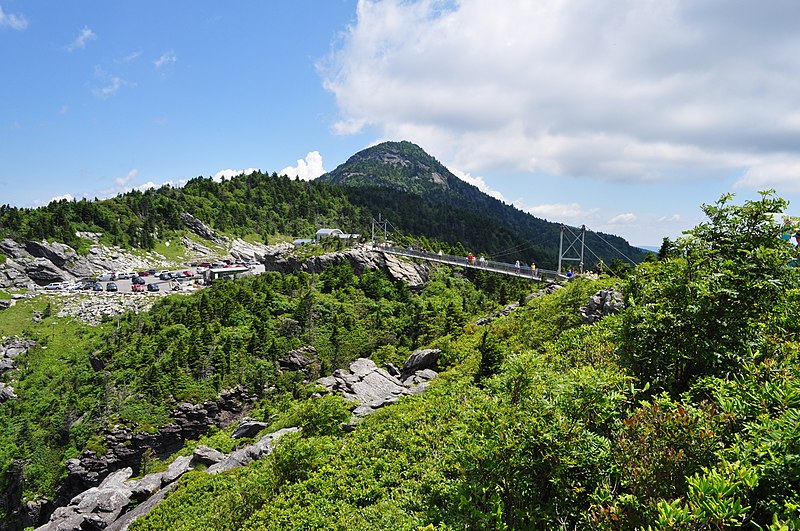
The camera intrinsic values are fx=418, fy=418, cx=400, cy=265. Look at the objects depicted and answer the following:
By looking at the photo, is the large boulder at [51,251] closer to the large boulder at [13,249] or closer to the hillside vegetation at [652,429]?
the large boulder at [13,249]

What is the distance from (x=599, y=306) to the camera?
2328cm

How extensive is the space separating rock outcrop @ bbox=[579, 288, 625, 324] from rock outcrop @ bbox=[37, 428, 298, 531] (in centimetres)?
1776

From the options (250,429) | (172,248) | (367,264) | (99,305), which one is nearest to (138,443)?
(250,429)

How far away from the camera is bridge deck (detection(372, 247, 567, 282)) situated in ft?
140

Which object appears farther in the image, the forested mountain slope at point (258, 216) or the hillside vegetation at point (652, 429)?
the forested mountain slope at point (258, 216)

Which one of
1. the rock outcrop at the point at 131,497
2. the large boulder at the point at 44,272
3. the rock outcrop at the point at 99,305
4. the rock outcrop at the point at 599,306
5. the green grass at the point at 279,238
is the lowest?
the rock outcrop at the point at 131,497

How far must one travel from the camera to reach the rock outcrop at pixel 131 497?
2164 cm

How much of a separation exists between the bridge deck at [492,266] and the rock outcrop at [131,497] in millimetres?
28753

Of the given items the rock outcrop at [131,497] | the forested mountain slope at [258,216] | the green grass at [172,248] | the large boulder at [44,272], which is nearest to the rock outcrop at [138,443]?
the rock outcrop at [131,497]

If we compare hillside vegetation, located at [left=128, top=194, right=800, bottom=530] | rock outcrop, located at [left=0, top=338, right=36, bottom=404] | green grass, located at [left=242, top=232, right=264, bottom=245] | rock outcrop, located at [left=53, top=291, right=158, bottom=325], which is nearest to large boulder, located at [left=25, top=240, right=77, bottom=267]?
rock outcrop, located at [left=53, top=291, right=158, bottom=325]

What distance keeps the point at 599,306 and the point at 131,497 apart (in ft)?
93.1

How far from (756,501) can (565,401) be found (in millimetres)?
2488

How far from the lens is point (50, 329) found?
6275cm

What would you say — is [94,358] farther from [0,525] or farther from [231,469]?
[231,469]
